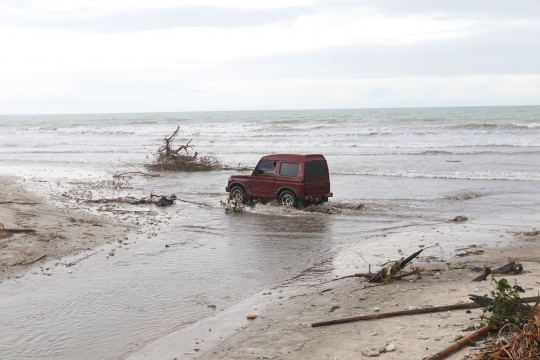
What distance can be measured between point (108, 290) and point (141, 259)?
6.65ft

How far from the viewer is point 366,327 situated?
7062 mm

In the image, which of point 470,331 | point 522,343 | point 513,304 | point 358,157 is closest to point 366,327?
point 470,331

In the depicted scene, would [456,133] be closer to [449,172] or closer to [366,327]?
[449,172]

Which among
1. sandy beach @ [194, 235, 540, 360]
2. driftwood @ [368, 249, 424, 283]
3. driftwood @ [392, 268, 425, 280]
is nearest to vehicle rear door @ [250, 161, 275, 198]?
sandy beach @ [194, 235, 540, 360]

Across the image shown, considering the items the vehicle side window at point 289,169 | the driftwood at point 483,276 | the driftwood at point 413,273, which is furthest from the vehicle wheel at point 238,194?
the driftwood at point 483,276

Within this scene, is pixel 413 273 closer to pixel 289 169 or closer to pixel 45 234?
pixel 45 234

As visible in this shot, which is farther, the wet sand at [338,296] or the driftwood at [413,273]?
the driftwood at [413,273]

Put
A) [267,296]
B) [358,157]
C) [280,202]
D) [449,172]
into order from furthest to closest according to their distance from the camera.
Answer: [358,157]
[449,172]
[280,202]
[267,296]

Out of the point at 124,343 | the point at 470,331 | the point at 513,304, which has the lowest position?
the point at 124,343

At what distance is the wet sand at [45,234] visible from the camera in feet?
36.4

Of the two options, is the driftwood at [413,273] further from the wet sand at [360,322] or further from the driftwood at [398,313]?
the driftwood at [398,313]

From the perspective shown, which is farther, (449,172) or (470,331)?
(449,172)

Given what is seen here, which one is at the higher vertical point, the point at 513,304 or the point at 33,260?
the point at 513,304

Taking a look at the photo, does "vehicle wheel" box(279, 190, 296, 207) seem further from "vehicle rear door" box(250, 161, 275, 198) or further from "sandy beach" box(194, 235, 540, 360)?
"sandy beach" box(194, 235, 540, 360)
